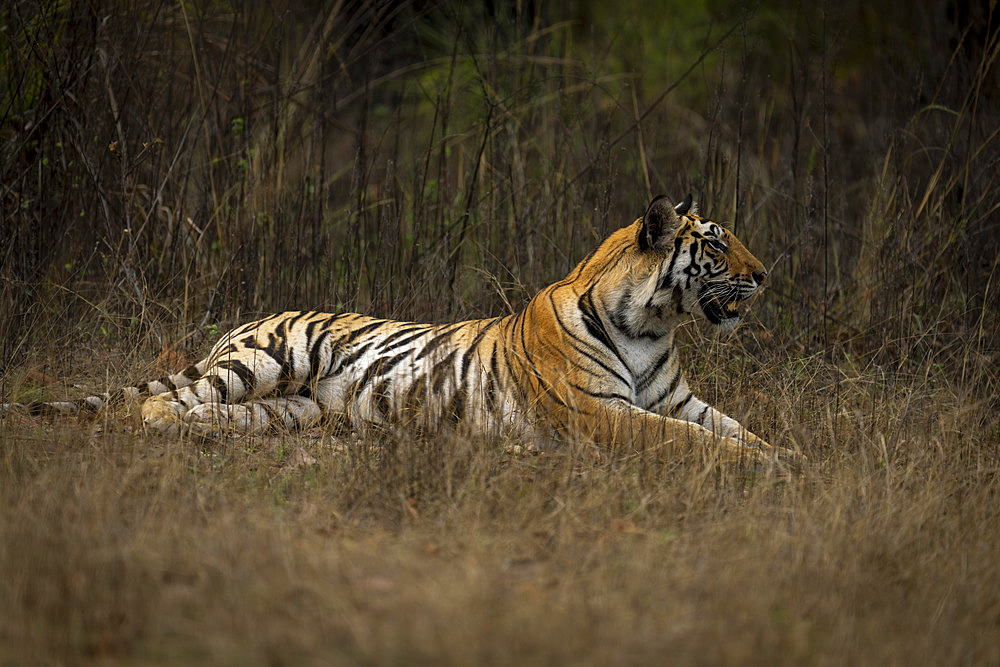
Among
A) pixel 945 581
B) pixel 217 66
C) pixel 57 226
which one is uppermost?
pixel 217 66

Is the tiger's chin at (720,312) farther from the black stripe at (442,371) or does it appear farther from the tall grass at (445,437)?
the black stripe at (442,371)

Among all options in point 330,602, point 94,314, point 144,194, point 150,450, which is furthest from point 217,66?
point 330,602

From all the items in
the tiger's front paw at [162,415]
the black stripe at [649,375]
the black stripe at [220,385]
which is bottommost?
the tiger's front paw at [162,415]

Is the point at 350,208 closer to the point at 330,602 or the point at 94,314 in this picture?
the point at 94,314

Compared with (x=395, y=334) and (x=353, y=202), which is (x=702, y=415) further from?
(x=353, y=202)

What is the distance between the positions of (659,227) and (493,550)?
184 cm

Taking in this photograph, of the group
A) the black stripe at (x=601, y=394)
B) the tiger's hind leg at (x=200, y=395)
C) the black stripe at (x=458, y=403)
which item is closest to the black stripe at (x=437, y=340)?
the black stripe at (x=458, y=403)

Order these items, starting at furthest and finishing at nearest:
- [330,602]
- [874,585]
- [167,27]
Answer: [167,27] < [874,585] < [330,602]

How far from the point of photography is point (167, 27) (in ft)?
19.1

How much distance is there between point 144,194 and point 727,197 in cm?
347

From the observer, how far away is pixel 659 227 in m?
3.98

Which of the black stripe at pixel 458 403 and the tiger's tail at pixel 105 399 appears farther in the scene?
the black stripe at pixel 458 403

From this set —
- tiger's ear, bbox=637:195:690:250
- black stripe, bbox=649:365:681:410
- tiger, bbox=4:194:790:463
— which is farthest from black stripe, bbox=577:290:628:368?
tiger's ear, bbox=637:195:690:250

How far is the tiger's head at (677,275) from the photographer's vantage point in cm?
401
